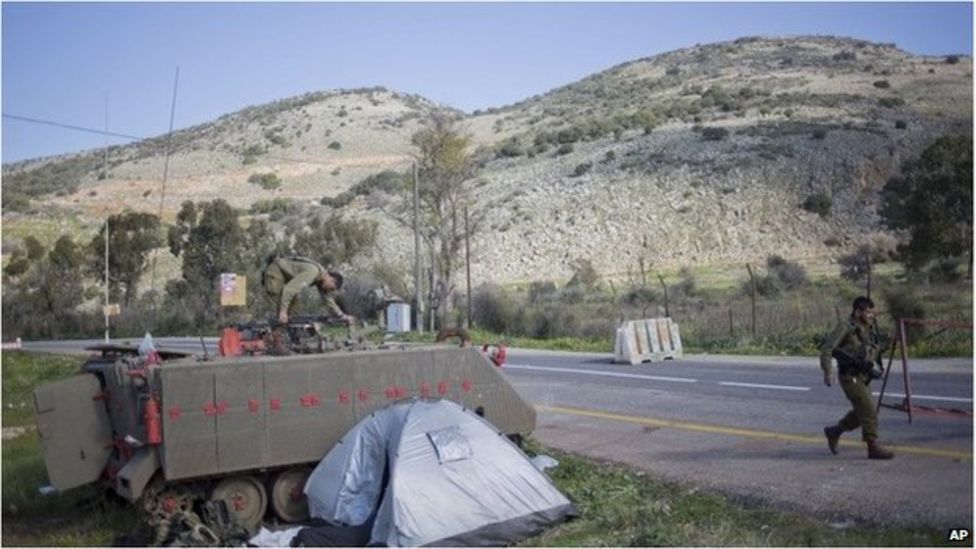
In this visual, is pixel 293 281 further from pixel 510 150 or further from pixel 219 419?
pixel 510 150

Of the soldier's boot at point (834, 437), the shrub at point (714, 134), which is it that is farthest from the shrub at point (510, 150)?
the soldier's boot at point (834, 437)

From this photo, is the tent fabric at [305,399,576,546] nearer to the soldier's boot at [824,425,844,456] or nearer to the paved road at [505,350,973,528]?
the paved road at [505,350,973,528]

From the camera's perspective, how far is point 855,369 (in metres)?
10.5

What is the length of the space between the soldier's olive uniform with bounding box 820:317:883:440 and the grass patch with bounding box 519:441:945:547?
6.40 ft

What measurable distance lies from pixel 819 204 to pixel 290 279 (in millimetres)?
46641

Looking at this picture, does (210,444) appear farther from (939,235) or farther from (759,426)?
(939,235)

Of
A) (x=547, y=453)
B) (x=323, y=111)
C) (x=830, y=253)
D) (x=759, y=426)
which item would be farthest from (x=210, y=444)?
(x=323, y=111)

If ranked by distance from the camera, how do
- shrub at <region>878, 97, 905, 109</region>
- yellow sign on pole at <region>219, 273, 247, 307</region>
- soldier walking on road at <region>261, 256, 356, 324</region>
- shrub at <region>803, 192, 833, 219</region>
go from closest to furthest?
1. soldier walking on road at <region>261, 256, 356, 324</region>
2. yellow sign on pole at <region>219, 273, 247, 307</region>
3. shrub at <region>803, 192, 833, 219</region>
4. shrub at <region>878, 97, 905, 109</region>

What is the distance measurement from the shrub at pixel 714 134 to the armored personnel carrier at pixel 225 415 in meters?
57.3

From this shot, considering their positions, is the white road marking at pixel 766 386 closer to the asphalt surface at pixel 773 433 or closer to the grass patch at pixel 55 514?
the asphalt surface at pixel 773 433

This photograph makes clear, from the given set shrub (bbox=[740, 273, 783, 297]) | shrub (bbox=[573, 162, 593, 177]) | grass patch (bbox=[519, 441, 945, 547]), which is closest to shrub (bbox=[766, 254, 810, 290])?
shrub (bbox=[740, 273, 783, 297])

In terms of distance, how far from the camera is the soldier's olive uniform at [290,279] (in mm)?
11289

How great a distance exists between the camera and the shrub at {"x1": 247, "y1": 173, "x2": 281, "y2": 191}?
84.3 m

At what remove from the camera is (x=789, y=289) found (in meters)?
38.2
